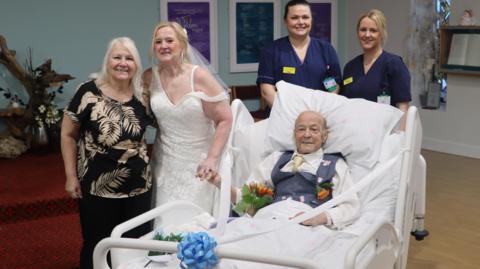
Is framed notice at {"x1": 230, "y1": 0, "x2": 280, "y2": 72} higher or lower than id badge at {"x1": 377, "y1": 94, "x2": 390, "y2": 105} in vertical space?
higher

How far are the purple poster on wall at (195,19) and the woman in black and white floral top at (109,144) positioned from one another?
11.4 feet

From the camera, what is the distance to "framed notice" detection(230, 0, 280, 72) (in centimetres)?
630

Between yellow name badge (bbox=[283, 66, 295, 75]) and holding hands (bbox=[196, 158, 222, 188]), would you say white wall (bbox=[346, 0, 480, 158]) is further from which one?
holding hands (bbox=[196, 158, 222, 188])

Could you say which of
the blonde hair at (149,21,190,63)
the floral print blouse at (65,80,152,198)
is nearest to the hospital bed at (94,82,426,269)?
the floral print blouse at (65,80,152,198)

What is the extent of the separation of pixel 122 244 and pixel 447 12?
5.16 metres

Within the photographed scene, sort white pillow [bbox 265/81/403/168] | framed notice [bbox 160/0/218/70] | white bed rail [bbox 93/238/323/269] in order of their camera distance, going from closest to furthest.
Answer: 1. white bed rail [bbox 93/238/323/269]
2. white pillow [bbox 265/81/403/168]
3. framed notice [bbox 160/0/218/70]

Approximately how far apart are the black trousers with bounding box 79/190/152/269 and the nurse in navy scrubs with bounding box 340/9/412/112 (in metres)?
1.45

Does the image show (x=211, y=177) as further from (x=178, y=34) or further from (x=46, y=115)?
(x=46, y=115)

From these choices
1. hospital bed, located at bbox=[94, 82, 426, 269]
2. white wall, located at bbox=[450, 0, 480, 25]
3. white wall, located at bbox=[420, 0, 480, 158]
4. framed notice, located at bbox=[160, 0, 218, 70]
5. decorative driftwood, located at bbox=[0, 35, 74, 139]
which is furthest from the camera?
framed notice, located at bbox=[160, 0, 218, 70]

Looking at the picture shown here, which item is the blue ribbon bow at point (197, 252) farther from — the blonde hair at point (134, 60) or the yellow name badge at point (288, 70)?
the yellow name badge at point (288, 70)

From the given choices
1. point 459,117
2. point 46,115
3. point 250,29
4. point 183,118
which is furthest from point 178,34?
point 459,117

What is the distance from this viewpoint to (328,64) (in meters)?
3.51

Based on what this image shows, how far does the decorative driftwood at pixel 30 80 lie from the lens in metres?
4.96

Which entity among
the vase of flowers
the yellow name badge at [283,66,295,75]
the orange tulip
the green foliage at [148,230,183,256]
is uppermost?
the yellow name badge at [283,66,295,75]
